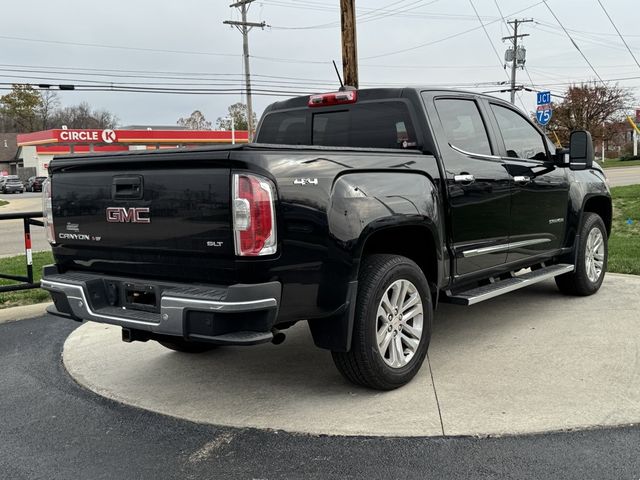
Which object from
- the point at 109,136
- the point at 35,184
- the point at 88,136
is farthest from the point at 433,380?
the point at 88,136

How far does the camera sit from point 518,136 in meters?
5.62

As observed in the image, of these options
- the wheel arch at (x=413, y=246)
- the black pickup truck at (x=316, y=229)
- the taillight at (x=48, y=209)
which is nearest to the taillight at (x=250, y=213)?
the black pickup truck at (x=316, y=229)

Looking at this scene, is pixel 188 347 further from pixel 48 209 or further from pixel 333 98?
pixel 333 98

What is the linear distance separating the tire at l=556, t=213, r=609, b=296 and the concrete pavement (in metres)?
0.48

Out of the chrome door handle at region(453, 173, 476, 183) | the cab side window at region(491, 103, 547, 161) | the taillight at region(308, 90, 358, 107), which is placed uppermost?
the taillight at region(308, 90, 358, 107)

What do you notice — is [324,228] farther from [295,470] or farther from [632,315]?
[632,315]

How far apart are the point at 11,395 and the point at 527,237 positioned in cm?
424

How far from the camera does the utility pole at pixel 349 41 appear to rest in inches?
499

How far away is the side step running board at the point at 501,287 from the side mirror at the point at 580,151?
98 centimetres

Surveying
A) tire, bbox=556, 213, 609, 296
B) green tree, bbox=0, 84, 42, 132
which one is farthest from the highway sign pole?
green tree, bbox=0, 84, 42, 132

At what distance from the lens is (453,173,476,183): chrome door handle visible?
178 inches

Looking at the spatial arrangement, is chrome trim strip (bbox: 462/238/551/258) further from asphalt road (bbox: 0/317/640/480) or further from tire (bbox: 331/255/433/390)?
asphalt road (bbox: 0/317/640/480)

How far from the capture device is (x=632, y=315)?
5.62 meters

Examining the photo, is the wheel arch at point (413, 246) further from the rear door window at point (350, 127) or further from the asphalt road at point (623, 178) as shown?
the asphalt road at point (623, 178)
